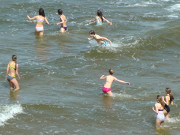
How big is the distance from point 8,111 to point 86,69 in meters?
5.59

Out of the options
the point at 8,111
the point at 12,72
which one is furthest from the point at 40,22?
the point at 8,111

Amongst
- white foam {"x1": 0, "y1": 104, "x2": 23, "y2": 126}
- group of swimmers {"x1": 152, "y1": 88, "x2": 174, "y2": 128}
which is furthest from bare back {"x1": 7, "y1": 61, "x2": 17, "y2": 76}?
group of swimmers {"x1": 152, "y1": 88, "x2": 174, "y2": 128}

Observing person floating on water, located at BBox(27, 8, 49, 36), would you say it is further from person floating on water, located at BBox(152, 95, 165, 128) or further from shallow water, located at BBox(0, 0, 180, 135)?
person floating on water, located at BBox(152, 95, 165, 128)

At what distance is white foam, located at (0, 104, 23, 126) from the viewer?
1369 centimetres

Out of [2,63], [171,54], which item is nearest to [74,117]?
[2,63]

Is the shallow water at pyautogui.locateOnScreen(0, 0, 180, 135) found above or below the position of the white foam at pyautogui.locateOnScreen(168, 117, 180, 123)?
above

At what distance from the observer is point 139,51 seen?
2194cm

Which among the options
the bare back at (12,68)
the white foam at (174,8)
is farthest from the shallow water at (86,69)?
the bare back at (12,68)

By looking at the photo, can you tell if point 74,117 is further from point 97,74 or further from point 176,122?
point 97,74

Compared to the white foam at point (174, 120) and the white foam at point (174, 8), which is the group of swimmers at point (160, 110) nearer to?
the white foam at point (174, 120)

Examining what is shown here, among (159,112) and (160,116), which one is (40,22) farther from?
A: (160,116)

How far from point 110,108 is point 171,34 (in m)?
11.0

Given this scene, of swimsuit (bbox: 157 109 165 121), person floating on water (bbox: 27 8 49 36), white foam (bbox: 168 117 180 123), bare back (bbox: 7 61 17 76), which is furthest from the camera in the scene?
person floating on water (bbox: 27 8 49 36)

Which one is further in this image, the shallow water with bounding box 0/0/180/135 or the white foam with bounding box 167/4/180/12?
the white foam with bounding box 167/4/180/12
